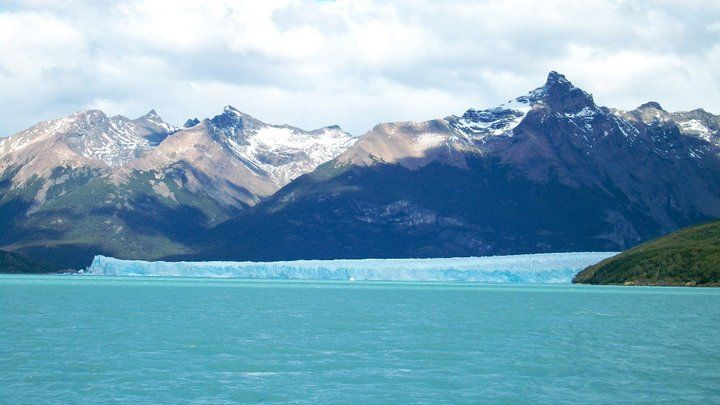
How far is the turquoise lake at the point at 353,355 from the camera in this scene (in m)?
49.4

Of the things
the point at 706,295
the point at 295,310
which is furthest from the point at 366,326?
the point at 706,295

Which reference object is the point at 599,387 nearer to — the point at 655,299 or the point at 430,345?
the point at 430,345

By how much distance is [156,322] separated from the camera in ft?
294

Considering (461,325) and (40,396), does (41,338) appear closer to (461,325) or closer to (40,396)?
(40,396)

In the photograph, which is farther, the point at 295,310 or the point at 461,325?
the point at 295,310

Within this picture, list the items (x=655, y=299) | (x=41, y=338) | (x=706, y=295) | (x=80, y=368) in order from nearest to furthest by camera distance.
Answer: (x=80, y=368) < (x=41, y=338) < (x=655, y=299) < (x=706, y=295)

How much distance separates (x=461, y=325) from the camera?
3529 inches

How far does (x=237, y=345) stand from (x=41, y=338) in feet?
51.8

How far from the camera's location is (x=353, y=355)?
64.1 m

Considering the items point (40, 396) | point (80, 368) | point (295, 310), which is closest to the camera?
point (40, 396)

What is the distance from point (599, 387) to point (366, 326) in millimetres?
37338

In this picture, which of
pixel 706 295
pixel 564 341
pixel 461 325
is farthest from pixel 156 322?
pixel 706 295

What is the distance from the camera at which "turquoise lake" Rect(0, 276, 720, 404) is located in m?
49.4

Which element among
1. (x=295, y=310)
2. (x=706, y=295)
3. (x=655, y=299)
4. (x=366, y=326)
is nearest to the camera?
(x=366, y=326)
